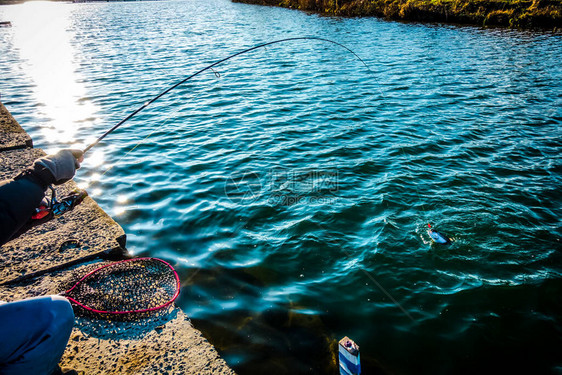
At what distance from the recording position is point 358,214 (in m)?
6.02

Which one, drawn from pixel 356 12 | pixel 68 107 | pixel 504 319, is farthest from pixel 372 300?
pixel 356 12

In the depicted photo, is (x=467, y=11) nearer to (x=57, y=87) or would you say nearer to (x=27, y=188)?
(x=57, y=87)

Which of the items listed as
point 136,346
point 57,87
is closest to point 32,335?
point 136,346

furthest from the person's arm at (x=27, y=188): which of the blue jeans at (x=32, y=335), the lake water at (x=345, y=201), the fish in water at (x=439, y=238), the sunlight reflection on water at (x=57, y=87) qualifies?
the sunlight reflection on water at (x=57, y=87)

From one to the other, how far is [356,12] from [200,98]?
29.5 m

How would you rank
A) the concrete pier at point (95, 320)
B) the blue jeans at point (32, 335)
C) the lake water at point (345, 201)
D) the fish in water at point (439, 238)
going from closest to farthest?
the blue jeans at point (32, 335) < the concrete pier at point (95, 320) < the lake water at point (345, 201) < the fish in water at point (439, 238)

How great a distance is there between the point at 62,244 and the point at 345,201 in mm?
4565

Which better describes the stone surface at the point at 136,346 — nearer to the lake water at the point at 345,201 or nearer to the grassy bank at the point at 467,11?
the lake water at the point at 345,201

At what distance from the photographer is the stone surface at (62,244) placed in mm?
3982

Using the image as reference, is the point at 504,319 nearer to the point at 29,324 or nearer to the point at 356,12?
the point at 29,324

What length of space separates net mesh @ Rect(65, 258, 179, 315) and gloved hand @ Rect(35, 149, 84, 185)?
142 cm

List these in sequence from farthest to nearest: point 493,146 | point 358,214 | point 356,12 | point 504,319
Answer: point 356,12 → point 493,146 → point 358,214 → point 504,319

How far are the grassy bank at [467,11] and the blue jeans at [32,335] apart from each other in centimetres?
3187

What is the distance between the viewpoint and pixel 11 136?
7.48 meters
